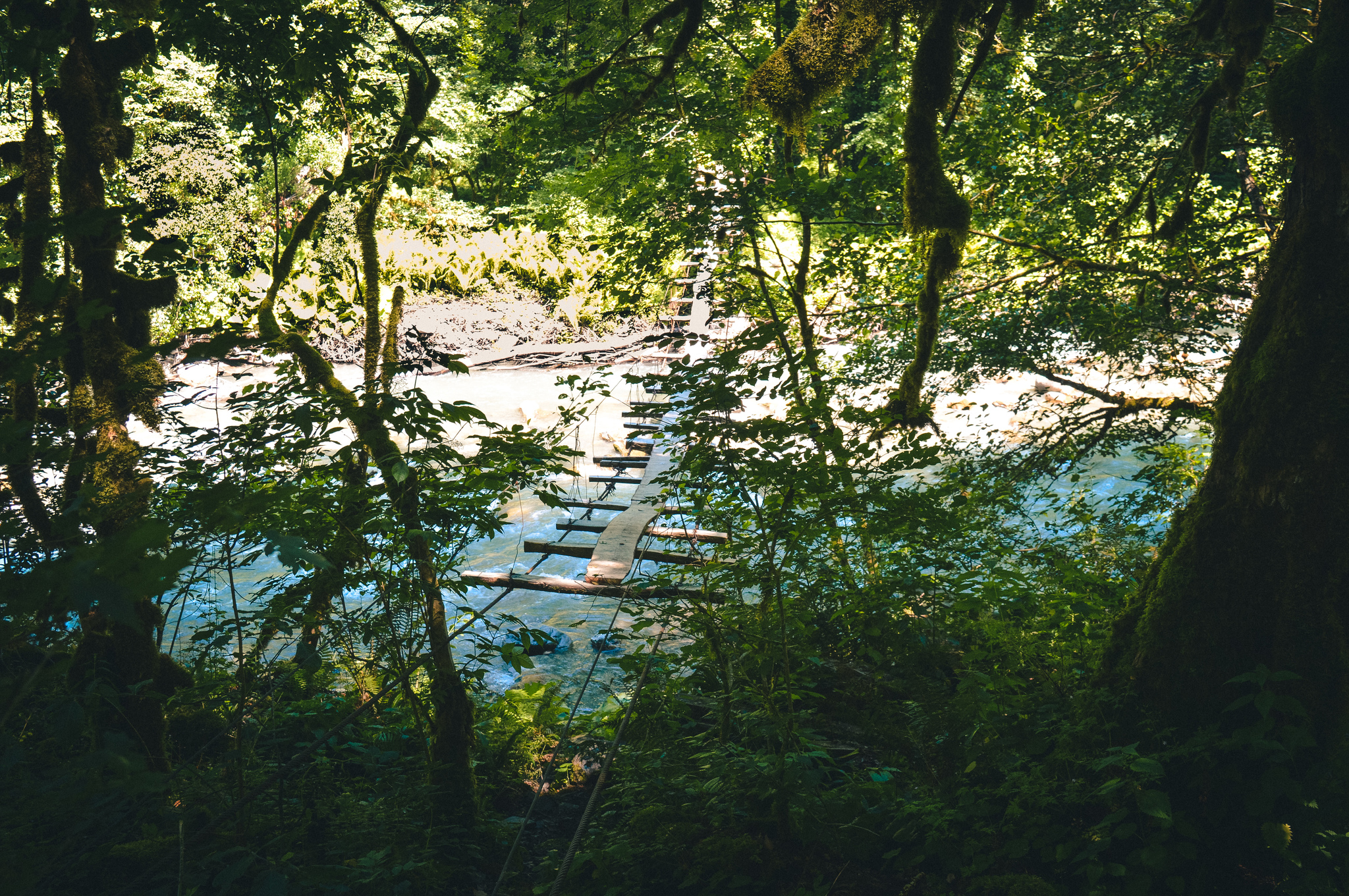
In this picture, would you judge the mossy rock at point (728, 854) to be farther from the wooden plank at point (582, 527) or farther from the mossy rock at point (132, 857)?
the wooden plank at point (582, 527)

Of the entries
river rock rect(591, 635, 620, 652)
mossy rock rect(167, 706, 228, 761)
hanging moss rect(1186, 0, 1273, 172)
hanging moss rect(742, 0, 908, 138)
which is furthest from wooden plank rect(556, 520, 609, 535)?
hanging moss rect(1186, 0, 1273, 172)

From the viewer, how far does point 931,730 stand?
2049 millimetres

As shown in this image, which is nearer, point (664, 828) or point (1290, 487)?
point (1290, 487)

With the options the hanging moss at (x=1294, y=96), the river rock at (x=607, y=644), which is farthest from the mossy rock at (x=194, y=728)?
the hanging moss at (x=1294, y=96)

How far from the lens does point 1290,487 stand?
1.71 metres

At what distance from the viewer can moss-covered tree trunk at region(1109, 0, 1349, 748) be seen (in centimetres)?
165

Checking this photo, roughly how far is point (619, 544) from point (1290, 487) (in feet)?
11.5

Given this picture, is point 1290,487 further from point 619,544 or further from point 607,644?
point 607,644

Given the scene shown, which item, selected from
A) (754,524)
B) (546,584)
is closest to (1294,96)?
(754,524)

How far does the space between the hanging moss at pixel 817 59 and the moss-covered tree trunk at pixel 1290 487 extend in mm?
1440

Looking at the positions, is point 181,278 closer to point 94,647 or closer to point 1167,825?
point 94,647

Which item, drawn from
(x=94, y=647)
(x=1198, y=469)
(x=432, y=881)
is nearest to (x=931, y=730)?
(x=432, y=881)

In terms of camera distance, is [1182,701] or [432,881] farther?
[432,881]

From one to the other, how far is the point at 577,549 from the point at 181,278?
7.24 meters
